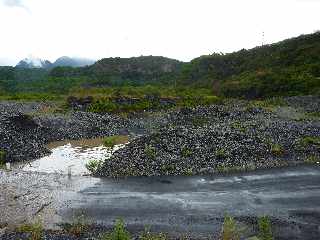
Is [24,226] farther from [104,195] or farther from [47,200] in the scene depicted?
[104,195]

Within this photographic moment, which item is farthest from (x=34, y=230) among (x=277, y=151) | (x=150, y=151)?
(x=277, y=151)

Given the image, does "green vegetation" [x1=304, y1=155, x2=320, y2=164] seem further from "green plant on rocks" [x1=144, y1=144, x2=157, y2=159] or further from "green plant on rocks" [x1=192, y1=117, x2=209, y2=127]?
"green plant on rocks" [x1=192, y1=117, x2=209, y2=127]

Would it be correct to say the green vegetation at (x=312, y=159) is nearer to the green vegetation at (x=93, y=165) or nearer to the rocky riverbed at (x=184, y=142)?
the rocky riverbed at (x=184, y=142)

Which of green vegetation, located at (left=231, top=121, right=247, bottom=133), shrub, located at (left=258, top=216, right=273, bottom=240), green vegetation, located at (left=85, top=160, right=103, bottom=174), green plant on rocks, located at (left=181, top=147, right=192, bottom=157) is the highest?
green vegetation, located at (left=231, top=121, right=247, bottom=133)

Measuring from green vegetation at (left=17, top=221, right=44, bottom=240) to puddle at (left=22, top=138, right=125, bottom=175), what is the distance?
8724 mm

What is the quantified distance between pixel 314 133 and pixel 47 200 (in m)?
21.2

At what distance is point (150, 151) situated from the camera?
27.2 meters

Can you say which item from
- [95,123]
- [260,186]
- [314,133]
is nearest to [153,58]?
[95,123]

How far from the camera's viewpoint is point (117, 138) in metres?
37.1

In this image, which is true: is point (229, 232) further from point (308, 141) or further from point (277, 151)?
point (308, 141)

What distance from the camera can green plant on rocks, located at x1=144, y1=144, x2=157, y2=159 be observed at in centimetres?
2667

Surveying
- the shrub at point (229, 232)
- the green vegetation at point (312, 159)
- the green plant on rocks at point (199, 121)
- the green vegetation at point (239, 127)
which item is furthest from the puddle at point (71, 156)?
the green vegetation at point (312, 159)

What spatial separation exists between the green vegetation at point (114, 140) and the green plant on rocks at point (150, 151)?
6737mm

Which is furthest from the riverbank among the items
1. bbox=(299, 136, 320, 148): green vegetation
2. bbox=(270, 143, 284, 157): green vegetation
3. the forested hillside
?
the forested hillside
